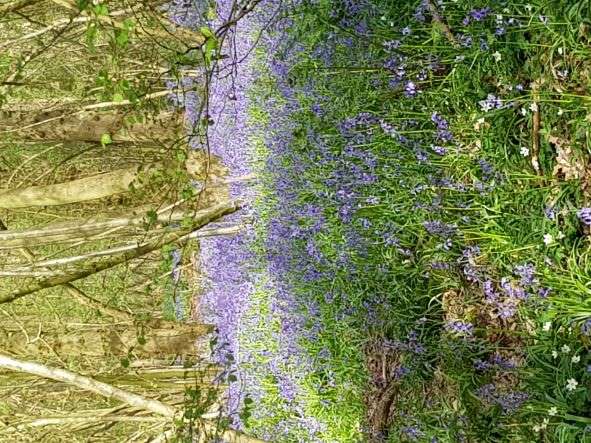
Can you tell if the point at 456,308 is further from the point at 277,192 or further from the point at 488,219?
the point at 277,192

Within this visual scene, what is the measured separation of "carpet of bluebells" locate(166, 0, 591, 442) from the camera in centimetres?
264

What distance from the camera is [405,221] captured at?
3344 mm

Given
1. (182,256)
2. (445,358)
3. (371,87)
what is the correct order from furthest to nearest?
(182,256)
(371,87)
(445,358)

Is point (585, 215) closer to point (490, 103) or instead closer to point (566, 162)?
point (566, 162)

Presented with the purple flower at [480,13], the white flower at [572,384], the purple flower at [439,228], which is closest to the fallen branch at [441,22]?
the purple flower at [480,13]

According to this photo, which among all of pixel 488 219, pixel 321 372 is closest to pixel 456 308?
pixel 488 219

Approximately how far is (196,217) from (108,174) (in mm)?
947

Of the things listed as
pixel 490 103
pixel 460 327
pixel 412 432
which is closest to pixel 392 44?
pixel 490 103

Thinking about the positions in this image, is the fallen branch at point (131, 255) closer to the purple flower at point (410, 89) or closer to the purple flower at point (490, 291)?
the purple flower at point (410, 89)

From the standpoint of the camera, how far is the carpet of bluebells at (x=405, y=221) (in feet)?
8.68

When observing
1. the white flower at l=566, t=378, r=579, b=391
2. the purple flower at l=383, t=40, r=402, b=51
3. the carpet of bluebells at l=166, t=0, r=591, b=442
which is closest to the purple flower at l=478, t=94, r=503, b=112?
the carpet of bluebells at l=166, t=0, r=591, b=442

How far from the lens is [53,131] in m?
5.45

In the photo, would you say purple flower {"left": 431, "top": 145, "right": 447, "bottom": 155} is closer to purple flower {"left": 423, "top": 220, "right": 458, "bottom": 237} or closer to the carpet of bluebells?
the carpet of bluebells

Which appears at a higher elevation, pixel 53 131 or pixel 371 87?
pixel 371 87
